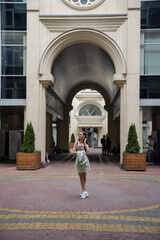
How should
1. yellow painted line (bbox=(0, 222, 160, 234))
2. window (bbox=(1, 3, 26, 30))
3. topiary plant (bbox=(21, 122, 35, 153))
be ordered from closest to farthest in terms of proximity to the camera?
yellow painted line (bbox=(0, 222, 160, 234))
topiary plant (bbox=(21, 122, 35, 153))
window (bbox=(1, 3, 26, 30))

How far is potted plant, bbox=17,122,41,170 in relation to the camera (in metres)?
14.2

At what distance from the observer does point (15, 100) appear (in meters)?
15.4

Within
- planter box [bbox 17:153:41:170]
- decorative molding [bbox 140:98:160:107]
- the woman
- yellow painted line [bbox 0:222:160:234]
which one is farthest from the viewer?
decorative molding [bbox 140:98:160:107]

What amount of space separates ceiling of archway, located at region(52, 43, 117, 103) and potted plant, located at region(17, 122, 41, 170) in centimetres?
612

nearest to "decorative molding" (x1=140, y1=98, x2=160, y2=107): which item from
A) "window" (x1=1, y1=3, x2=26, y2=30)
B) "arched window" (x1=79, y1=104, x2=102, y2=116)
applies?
"window" (x1=1, y1=3, x2=26, y2=30)

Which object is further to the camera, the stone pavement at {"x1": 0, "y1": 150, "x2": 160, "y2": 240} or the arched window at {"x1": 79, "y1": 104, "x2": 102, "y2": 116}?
the arched window at {"x1": 79, "y1": 104, "x2": 102, "y2": 116}

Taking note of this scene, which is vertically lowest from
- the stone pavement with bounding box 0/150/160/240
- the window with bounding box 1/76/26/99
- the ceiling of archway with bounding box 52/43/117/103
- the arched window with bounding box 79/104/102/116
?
the stone pavement with bounding box 0/150/160/240

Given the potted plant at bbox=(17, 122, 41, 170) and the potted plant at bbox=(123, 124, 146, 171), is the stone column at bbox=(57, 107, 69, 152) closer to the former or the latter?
the potted plant at bbox=(17, 122, 41, 170)

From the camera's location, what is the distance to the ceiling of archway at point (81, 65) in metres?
19.4

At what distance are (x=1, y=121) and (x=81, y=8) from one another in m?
9.69

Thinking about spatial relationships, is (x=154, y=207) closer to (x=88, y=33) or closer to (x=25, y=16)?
(x=88, y=33)

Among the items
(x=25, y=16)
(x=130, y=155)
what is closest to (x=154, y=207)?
(x=130, y=155)

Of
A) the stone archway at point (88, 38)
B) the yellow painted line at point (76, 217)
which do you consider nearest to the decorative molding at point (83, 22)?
the stone archway at point (88, 38)

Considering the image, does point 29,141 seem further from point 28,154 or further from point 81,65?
point 81,65
